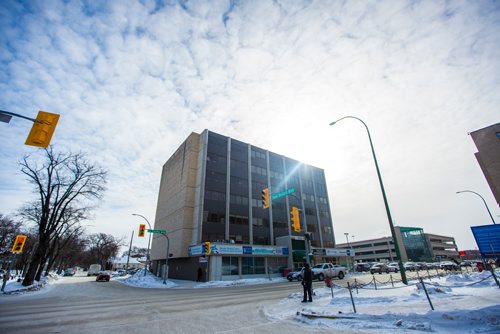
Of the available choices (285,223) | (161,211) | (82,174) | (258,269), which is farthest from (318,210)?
(82,174)

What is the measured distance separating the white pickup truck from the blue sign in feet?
40.8

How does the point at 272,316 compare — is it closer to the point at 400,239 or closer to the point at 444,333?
the point at 444,333

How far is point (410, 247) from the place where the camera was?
283ft

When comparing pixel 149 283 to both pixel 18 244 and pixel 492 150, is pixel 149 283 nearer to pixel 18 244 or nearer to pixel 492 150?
pixel 18 244

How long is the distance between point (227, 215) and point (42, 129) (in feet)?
103

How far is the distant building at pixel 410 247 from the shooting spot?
282 feet

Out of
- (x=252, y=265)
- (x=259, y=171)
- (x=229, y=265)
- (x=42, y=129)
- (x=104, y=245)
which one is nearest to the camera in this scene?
(x=42, y=129)

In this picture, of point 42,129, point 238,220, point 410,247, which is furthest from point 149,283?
point 410,247

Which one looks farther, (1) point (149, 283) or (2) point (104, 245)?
(2) point (104, 245)

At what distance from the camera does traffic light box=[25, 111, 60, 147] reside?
6.45 metres

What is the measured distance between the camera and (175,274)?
3900cm

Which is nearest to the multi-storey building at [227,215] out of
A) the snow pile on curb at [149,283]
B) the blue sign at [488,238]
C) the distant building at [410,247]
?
the snow pile on curb at [149,283]

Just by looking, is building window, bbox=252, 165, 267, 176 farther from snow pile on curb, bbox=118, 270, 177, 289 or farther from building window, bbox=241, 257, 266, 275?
snow pile on curb, bbox=118, 270, 177, 289

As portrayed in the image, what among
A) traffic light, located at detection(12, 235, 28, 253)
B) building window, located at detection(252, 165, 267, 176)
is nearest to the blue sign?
building window, located at detection(252, 165, 267, 176)
